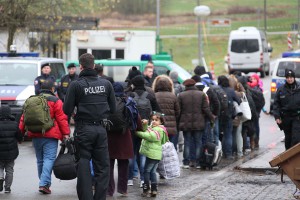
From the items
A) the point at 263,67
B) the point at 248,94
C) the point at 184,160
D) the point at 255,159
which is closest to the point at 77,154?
the point at 184,160

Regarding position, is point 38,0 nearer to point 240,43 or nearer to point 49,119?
point 49,119

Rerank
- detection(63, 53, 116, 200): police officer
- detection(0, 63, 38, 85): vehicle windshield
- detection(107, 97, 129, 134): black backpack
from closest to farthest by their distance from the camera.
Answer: detection(63, 53, 116, 200): police officer
detection(107, 97, 129, 134): black backpack
detection(0, 63, 38, 85): vehicle windshield

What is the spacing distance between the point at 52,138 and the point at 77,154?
2.22 m

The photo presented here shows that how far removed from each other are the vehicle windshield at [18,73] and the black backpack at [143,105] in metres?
8.77

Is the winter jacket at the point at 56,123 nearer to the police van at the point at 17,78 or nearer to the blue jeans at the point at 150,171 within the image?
the blue jeans at the point at 150,171

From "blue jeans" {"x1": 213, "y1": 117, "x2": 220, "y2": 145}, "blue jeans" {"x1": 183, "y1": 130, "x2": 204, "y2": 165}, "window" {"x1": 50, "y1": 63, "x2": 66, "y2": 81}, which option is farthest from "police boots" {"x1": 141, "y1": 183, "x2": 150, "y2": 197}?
"window" {"x1": 50, "y1": 63, "x2": 66, "y2": 81}

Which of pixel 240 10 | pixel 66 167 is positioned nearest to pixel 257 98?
pixel 66 167

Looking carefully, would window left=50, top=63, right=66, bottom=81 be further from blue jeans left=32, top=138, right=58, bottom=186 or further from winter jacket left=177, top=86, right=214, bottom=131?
blue jeans left=32, top=138, right=58, bottom=186

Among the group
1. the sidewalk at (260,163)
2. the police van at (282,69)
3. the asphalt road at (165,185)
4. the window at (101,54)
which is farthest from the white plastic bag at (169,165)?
the window at (101,54)

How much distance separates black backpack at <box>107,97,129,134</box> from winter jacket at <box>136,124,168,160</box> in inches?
21.0

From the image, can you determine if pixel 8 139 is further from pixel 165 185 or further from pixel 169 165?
pixel 165 185

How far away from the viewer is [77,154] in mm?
10648

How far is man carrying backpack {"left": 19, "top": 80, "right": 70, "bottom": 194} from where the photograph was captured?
12.6 m

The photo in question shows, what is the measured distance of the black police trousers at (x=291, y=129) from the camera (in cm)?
1512
